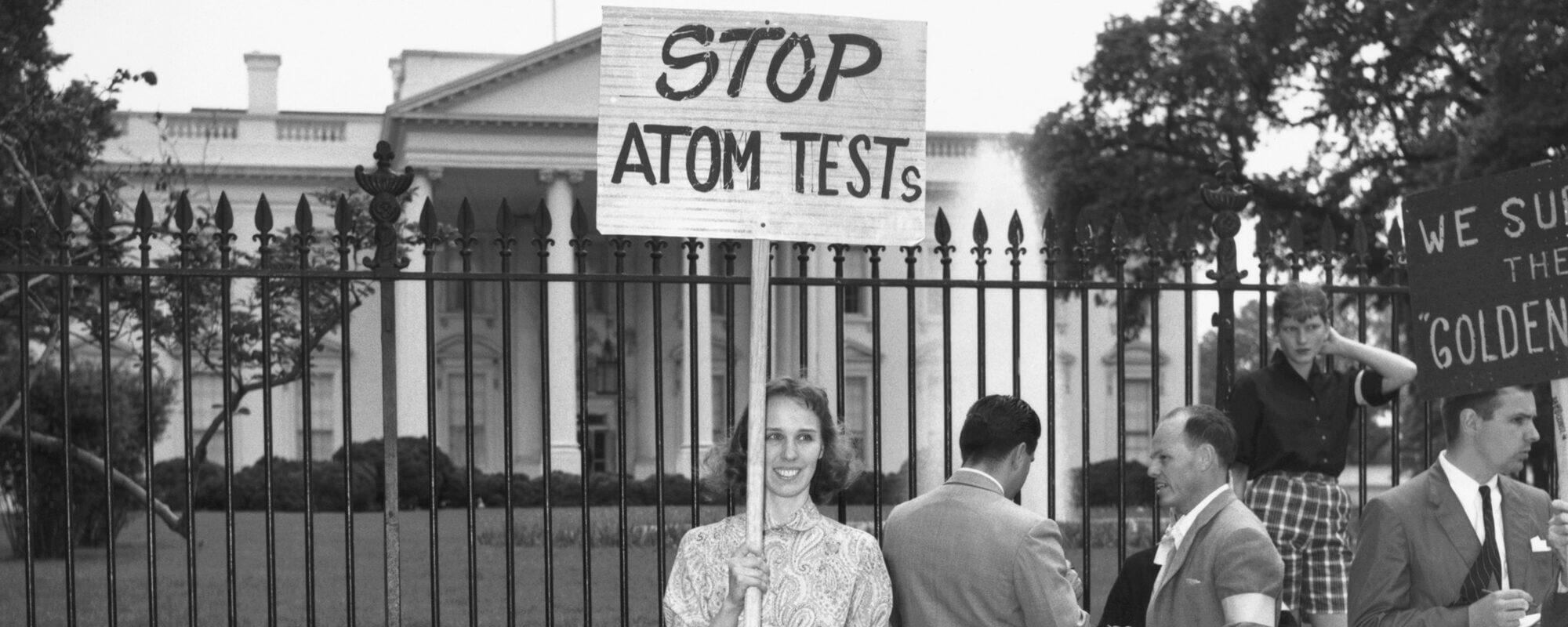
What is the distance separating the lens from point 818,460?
458 centimetres

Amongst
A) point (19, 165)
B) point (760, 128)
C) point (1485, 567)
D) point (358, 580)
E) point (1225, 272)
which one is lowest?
point (358, 580)

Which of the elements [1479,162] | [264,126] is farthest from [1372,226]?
[264,126]

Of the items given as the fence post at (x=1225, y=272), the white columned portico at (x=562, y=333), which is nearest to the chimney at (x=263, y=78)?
the white columned portico at (x=562, y=333)

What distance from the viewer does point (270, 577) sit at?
6383 millimetres

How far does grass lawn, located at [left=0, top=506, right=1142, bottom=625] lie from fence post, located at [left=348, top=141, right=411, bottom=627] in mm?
2015

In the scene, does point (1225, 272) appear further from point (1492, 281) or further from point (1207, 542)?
point (1207, 542)

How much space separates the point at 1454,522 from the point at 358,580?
11720 mm

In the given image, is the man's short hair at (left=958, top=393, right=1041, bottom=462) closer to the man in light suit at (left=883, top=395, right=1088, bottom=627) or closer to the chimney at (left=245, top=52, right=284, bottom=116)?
the man in light suit at (left=883, top=395, right=1088, bottom=627)

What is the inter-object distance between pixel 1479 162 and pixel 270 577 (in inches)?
750

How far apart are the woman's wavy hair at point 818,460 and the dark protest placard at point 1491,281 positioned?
1.50m

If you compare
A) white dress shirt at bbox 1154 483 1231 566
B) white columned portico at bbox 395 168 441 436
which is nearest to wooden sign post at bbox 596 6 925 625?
white dress shirt at bbox 1154 483 1231 566

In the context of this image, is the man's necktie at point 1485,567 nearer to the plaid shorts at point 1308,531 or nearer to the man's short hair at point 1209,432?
the man's short hair at point 1209,432

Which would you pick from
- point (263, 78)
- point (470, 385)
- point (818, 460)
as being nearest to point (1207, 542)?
point (818, 460)

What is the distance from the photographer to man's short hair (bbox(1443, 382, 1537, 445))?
4590 mm
